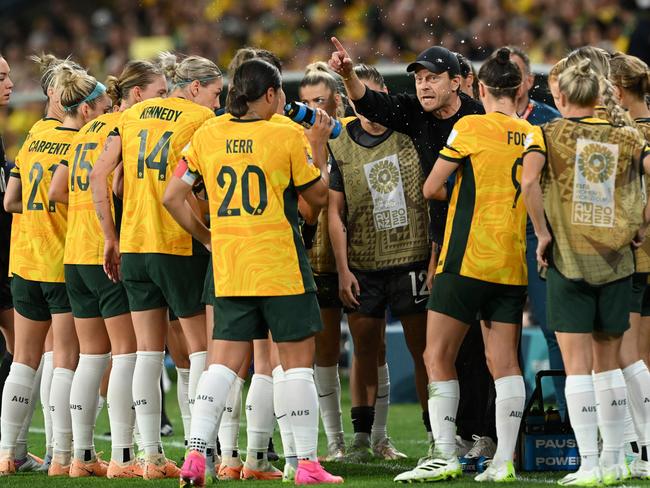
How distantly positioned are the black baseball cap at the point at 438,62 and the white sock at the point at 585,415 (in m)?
1.85

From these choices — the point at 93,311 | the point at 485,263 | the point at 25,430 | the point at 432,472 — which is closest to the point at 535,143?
the point at 485,263

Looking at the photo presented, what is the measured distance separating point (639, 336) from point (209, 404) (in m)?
2.25

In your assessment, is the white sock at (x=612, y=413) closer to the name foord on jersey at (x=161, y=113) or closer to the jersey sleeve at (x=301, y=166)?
the jersey sleeve at (x=301, y=166)

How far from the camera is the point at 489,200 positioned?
616 cm

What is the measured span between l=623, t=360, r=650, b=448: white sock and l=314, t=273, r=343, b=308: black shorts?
6.21 feet

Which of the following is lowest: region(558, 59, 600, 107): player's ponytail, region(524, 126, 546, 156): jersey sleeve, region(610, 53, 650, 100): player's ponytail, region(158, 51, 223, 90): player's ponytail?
region(524, 126, 546, 156): jersey sleeve

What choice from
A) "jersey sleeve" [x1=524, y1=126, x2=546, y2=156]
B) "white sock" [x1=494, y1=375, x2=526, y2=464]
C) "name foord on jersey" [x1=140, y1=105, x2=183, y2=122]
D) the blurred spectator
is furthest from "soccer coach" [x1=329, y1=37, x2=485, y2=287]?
the blurred spectator

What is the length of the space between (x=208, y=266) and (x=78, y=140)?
1.15m

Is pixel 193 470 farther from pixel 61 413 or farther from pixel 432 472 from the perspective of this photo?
pixel 61 413

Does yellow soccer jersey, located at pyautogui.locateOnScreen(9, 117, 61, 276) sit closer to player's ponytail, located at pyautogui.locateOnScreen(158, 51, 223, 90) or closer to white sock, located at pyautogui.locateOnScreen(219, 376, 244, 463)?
player's ponytail, located at pyautogui.locateOnScreen(158, 51, 223, 90)

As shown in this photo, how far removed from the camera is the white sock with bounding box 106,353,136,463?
671 centimetres

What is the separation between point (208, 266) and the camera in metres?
6.40

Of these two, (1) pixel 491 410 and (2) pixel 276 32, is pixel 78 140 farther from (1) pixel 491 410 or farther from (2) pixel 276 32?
(2) pixel 276 32

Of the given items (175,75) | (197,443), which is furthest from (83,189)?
(197,443)
